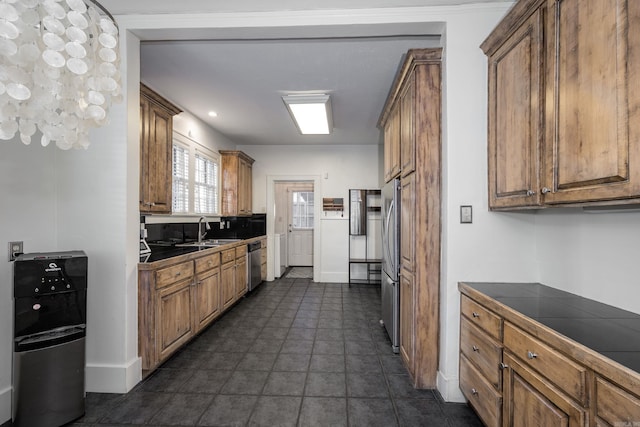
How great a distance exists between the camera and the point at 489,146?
6.74ft

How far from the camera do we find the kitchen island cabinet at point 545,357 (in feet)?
3.21

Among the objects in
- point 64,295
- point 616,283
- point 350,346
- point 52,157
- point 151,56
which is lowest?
point 350,346

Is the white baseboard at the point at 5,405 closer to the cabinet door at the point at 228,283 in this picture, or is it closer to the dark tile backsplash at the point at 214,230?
the dark tile backsplash at the point at 214,230

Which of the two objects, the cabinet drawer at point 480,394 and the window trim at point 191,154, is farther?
the window trim at point 191,154

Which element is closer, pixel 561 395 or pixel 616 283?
pixel 561 395

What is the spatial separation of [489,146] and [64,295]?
9.48 feet

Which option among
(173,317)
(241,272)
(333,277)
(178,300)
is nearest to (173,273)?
(178,300)

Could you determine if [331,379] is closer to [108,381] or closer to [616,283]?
[108,381]

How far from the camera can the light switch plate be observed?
209 cm

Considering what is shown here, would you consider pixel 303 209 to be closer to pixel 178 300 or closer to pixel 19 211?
pixel 178 300

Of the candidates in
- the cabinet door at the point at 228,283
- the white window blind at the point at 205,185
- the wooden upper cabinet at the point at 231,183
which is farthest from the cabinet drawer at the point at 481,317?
the wooden upper cabinet at the point at 231,183

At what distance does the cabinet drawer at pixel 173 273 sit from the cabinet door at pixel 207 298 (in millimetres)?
258

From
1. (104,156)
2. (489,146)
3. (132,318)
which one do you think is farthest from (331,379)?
(104,156)

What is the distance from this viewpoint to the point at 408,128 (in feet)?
7.97
